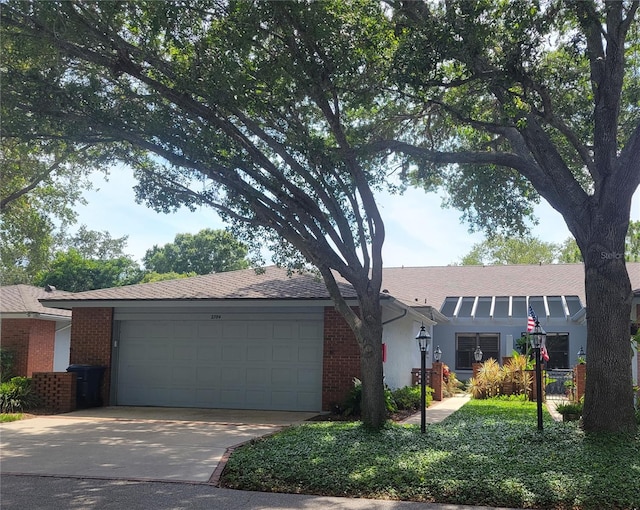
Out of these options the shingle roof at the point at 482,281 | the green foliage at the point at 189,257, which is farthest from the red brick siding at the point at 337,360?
the green foliage at the point at 189,257

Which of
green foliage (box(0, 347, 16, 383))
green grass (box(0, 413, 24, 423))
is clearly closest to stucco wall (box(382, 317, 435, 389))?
green grass (box(0, 413, 24, 423))

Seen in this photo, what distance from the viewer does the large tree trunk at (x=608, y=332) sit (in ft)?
31.1

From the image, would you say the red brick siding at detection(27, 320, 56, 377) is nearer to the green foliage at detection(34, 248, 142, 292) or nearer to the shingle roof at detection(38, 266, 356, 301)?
the shingle roof at detection(38, 266, 356, 301)

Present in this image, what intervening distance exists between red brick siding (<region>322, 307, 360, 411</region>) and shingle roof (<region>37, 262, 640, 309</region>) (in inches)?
31.7

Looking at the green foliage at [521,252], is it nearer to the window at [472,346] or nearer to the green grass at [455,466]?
the window at [472,346]

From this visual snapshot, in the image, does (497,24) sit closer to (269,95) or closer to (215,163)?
(269,95)

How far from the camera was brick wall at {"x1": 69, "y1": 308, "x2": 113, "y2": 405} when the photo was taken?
1639 centimetres

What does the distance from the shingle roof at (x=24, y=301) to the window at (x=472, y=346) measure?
14954mm

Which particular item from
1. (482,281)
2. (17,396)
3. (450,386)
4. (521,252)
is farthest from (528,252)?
(17,396)

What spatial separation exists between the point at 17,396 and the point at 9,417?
151cm

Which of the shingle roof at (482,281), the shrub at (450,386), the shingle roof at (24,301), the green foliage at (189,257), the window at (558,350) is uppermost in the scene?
the green foliage at (189,257)

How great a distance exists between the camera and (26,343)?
792 inches

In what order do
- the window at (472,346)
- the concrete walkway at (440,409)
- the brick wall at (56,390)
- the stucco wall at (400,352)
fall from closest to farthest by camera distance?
the concrete walkway at (440,409) < the brick wall at (56,390) < the stucco wall at (400,352) < the window at (472,346)

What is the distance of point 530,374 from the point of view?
1839cm
